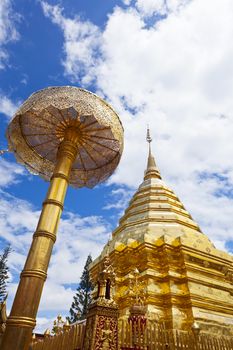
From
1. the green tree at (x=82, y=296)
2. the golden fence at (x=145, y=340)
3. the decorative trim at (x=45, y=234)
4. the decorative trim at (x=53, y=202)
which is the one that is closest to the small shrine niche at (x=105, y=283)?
the golden fence at (x=145, y=340)

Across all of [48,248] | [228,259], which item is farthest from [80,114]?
[228,259]

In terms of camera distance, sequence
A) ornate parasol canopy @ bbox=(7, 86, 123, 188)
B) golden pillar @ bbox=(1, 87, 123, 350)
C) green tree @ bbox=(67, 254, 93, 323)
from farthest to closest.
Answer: green tree @ bbox=(67, 254, 93, 323) → ornate parasol canopy @ bbox=(7, 86, 123, 188) → golden pillar @ bbox=(1, 87, 123, 350)

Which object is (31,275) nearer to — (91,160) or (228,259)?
(91,160)

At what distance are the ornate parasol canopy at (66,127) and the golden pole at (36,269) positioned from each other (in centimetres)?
102

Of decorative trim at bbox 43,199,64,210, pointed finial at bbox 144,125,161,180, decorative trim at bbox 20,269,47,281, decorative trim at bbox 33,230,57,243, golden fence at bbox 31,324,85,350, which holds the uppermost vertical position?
pointed finial at bbox 144,125,161,180

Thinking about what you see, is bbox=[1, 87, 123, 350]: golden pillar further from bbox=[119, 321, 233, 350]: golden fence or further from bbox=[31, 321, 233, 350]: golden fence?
bbox=[119, 321, 233, 350]: golden fence

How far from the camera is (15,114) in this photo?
20.6 ft

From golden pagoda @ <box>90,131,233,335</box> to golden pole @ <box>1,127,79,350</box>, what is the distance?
3837 mm

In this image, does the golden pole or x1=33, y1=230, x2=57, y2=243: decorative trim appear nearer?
the golden pole

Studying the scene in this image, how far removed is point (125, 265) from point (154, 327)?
4.87 m

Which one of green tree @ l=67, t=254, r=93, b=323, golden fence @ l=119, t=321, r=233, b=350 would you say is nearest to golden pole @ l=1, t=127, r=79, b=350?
golden fence @ l=119, t=321, r=233, b=350

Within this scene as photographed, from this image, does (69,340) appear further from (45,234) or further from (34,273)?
(45,234)

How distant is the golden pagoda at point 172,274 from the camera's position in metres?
8.63

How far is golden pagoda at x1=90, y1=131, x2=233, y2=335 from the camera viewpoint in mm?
8633
